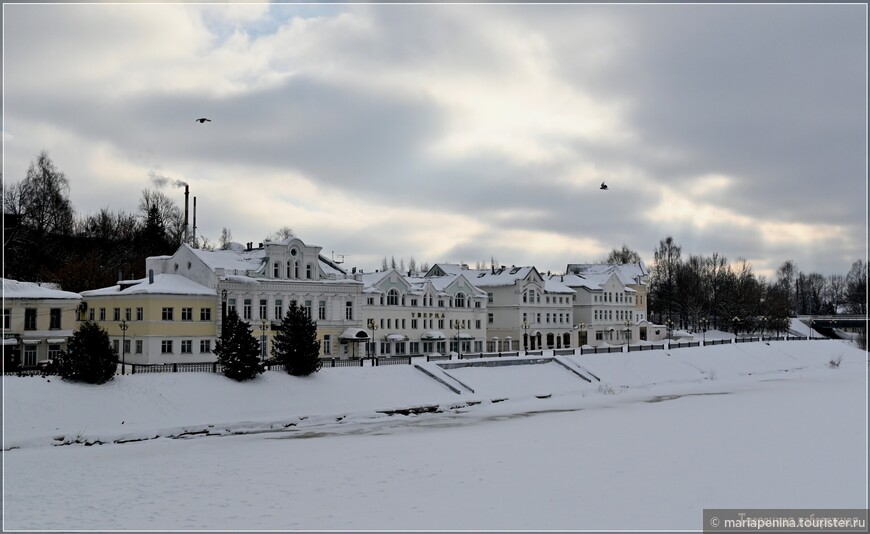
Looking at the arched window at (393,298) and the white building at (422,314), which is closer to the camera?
the white building at (422,314)

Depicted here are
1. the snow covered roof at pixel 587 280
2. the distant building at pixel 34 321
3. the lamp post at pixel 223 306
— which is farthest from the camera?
the snow covered roof at pixel 587 280

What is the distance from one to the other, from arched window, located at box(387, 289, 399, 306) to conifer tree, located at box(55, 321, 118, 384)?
38010mm

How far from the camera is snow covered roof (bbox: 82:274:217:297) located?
59.0m

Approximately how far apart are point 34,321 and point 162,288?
10.1m

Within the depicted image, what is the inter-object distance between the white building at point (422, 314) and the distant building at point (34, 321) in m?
26.8

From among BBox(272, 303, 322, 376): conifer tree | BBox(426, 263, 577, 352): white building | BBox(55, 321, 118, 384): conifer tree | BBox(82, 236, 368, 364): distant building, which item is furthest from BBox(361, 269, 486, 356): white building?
BBox(55, 321, 118, 384): conifer tree

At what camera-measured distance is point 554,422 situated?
44031 millimetres

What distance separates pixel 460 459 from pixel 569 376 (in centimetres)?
3465

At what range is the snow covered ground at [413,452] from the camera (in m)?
23.3

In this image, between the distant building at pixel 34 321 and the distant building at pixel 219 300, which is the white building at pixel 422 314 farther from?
the distant building at pixel 34 321

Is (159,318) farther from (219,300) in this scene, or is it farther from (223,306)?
(219,300)

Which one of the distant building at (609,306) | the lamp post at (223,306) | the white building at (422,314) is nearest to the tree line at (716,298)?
the distant building at (609,306)

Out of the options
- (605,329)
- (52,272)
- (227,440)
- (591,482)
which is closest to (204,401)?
(227,440)

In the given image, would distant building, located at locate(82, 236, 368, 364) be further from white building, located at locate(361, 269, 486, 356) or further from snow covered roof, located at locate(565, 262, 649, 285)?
snow covered roof, located at locate(565, 262, 649, 285)
